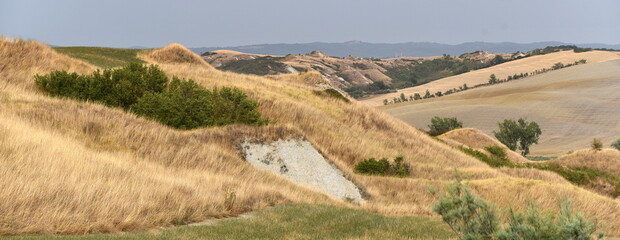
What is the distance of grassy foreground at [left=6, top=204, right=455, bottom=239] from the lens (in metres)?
11.9

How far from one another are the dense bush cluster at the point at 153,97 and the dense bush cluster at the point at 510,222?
23.4 metres

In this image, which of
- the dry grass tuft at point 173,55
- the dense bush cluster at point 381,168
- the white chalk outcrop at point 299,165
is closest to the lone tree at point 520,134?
the dry grass tuft at point 173,55

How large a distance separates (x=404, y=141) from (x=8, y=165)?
39.9 m

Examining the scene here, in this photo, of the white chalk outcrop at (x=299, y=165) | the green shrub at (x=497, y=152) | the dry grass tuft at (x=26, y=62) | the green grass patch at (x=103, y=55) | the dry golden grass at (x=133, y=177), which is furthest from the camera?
the green shrub at (x=497, y=152)

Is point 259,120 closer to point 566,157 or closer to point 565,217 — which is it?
point 565,217

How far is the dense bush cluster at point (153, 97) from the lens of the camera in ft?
101

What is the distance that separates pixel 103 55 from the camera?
192 feet

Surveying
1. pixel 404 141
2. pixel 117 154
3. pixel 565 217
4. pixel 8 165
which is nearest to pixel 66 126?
pixel 117 154

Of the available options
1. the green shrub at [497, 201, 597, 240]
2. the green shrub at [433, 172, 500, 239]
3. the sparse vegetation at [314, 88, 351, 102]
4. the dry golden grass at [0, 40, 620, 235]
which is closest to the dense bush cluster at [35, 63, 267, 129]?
Answer: the dry golden grass at [0, 40, 620, 235]

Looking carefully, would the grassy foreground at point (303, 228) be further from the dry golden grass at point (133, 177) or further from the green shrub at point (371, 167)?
the green shrub at point (371, 167)

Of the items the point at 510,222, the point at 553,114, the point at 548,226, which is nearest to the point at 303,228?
the point at 510,222

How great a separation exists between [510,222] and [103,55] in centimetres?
5684

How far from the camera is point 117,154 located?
63.7 ft

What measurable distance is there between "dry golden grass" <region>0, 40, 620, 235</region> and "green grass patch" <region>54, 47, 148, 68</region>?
523 inches
